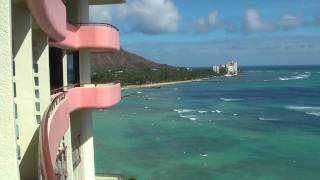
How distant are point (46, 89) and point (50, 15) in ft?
6.28

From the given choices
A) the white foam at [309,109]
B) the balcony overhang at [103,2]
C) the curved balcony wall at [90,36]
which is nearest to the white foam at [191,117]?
the white foam at [309,109]

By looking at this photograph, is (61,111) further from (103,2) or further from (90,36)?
(103,2)


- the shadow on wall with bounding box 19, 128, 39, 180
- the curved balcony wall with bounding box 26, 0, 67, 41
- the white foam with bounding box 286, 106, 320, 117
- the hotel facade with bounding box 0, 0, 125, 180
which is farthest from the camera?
the white foam with bounding box 286, 106, 320, 117

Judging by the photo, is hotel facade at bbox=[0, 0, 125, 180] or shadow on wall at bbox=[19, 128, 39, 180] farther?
shadow on wall at bbox=[19, 128, 39, 180]

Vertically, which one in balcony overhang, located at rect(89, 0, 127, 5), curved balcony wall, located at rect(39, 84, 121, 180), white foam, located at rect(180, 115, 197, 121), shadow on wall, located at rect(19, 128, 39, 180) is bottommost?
white foam, located at rect(180, 115, 197, 121)

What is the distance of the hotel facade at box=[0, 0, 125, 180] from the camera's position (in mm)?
6086

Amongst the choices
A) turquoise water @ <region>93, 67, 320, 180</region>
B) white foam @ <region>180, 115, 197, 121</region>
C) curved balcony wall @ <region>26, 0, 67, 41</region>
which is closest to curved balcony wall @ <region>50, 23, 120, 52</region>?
curved balcony wall @ <region>26, 0, 67, 41</region>

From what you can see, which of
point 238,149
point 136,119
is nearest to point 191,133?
point 238,149

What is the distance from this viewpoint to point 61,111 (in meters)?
9.60

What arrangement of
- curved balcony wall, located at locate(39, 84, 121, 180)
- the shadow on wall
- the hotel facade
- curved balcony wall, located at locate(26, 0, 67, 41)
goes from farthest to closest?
the shadow on wall
curved balcony wall, located at locate(26, 0, 67, 41)
the hotel facade
curved balcony wall, located at locate(39, 84, 121, 180)

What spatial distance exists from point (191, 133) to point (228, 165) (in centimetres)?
1811

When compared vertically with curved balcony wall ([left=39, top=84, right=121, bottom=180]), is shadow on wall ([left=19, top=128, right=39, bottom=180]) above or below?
below

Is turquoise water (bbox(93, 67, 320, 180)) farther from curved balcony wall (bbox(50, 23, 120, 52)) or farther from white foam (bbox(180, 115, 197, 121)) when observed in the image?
curved balcony wall (bbox(50, 23, 120, 52))

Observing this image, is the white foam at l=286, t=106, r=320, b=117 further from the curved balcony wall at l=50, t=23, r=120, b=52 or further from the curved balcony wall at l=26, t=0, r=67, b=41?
the curved balcony wall at l=26, t=0, r=67, b=41
